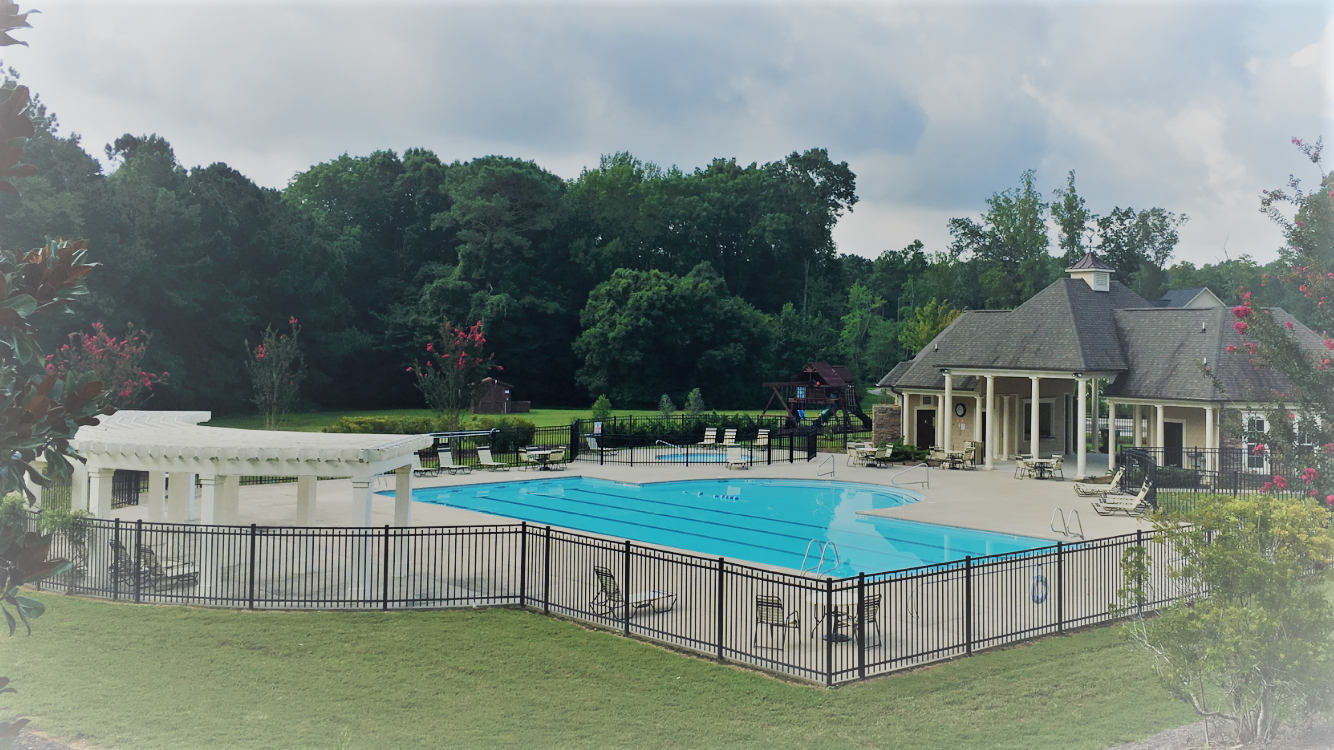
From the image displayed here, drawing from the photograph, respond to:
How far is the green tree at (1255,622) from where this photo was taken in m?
8.47

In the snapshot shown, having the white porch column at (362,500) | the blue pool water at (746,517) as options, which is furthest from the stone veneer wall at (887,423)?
the white porch column at (362,500)

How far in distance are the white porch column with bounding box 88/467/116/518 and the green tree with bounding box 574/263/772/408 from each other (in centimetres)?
4926

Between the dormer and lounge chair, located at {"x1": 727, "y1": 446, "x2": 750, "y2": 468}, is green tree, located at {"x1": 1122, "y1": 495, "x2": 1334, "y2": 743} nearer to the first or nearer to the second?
lounge chair, located at {"x1": 727, "y1": 446, "x2": 750, "y2": 468}

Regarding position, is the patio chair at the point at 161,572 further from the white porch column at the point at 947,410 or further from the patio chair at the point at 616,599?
the white porch column at the point at 947,410

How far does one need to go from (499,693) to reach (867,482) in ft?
75.2

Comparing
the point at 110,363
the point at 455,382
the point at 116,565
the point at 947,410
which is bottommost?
the point at 116,565

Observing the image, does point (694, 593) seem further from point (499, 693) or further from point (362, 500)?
point (362, 500)

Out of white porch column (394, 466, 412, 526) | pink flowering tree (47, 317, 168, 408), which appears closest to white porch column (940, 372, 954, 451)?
white porch column (394, 466, 412, 526)

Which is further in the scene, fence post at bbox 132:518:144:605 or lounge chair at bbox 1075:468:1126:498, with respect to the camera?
lounge chair at bbox 1075:468:1126:498

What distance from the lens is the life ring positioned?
13.5 metres

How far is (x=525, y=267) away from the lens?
7250cm

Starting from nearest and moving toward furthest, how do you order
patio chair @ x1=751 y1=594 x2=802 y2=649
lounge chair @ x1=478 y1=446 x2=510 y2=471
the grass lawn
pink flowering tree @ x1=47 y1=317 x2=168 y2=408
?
1. patio chair @ x1=751 y1=594 x2=802 y2=649
2. pink flowering tree @ x1=47 y1=317 x2=168 y2=408
3. lounge chair @ x1=478 y1=446 x2=510 y2=471
4. the grass lawn

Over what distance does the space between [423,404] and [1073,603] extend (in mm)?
59049

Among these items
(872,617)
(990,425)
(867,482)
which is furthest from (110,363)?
(990,425)
